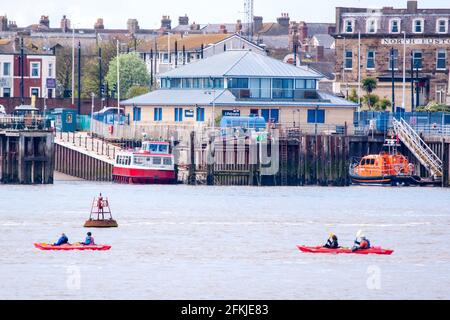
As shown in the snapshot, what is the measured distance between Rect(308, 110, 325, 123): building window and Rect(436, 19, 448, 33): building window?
27535mm

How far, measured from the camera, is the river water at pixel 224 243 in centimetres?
7875

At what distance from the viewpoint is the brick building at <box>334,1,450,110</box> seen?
578 ft

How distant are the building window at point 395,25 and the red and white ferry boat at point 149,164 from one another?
4417 centimetres

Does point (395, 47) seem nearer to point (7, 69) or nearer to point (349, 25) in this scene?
point (349, 25)

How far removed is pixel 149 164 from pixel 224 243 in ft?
146

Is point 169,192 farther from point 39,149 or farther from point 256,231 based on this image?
point 256,231

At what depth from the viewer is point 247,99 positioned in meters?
154

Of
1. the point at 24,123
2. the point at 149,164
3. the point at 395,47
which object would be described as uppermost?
the point at 395,47

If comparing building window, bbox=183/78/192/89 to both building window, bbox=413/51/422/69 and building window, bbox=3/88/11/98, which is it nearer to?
building window, bbox=413/51/422/69

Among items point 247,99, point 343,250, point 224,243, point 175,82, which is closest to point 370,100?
point 247,99

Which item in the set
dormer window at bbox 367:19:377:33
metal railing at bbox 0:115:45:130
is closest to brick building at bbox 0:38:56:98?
dormer window at bbox 367:19:377:33

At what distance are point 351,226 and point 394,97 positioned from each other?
2571 inches

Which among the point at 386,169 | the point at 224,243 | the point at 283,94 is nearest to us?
the point at 224,243

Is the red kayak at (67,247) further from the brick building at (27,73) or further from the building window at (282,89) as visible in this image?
the brick building at (27,73)
